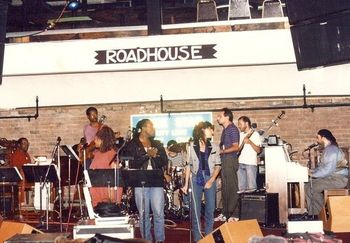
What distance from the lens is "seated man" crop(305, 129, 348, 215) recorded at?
9.98m

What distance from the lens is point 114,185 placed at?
27.6 ft

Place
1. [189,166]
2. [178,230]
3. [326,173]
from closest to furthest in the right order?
[189,166] < [326,173] < [178,230]

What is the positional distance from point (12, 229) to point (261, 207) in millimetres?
4765

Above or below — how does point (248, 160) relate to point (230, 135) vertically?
below

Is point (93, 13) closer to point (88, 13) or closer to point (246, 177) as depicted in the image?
point (88, 13)

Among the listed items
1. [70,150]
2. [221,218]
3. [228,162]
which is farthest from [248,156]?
[70,150]

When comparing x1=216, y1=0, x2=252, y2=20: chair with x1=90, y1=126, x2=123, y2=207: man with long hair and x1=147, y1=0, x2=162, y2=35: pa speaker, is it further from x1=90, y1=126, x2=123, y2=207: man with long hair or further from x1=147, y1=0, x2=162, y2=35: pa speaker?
x1=90, y1=126, x2=123, y2=207: man with long hair

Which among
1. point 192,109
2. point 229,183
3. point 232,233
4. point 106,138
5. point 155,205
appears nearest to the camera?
point 232,233

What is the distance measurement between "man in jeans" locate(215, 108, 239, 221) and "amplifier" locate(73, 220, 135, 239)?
153 inches

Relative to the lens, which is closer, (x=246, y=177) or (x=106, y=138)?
(x=106, y=138)

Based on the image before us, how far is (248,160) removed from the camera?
1102cm

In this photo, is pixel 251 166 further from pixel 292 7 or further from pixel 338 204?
pixel 292 7

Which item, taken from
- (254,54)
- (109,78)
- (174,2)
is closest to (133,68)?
(109,78)

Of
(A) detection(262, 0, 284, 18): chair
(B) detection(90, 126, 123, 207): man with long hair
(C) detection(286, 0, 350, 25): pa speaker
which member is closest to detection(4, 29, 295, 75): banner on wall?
(C) detection(286, 0, 350, 25): pa speaker
